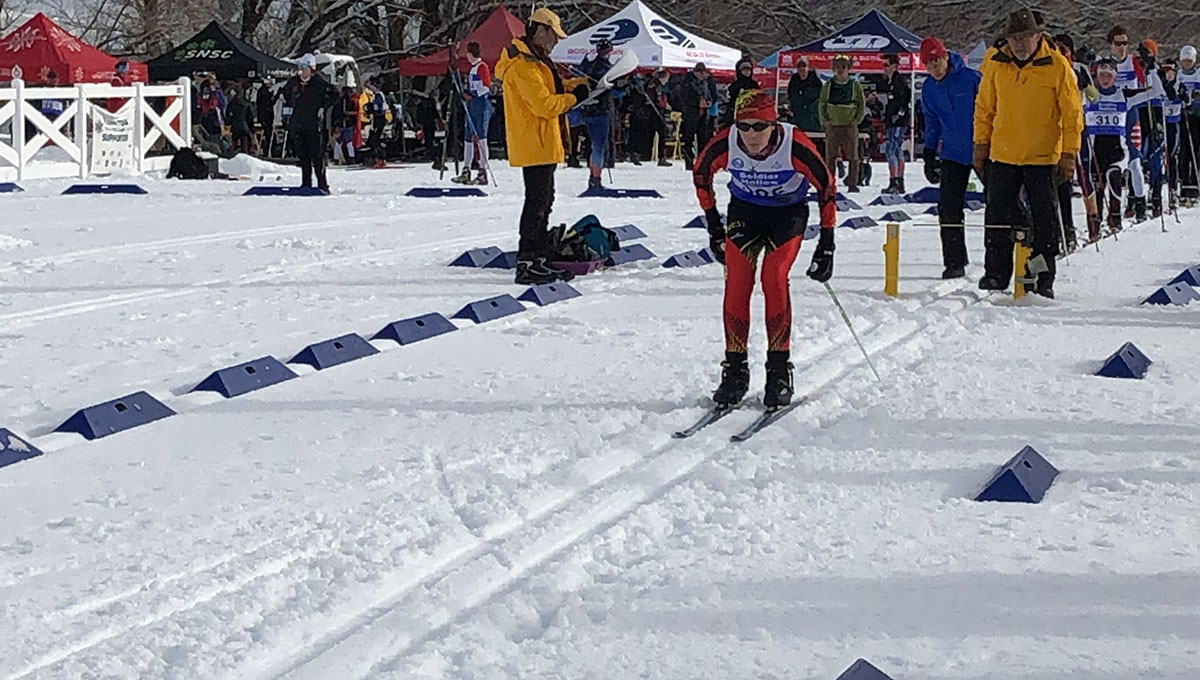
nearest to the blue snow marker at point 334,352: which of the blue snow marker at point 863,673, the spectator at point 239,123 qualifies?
the blue snow marker at point 863,673

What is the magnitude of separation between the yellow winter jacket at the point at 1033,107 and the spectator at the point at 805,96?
1120 cm

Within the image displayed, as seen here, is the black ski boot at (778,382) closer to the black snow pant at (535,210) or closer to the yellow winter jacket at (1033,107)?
the yellow winter jacket at (1033,107)

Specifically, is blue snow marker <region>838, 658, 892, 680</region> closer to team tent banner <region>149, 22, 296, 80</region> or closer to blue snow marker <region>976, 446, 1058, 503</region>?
blue snow marker <region>976, 446, 1058, 503</region>

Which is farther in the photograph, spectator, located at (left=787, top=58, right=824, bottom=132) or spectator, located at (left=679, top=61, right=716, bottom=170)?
spectator, located at (left=679, top=61, right=716, bottom=170)

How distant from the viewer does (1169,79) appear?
16609mm

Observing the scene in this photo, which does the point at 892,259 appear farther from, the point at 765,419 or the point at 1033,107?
the point at 765,419

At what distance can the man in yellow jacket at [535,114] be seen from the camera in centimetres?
1062

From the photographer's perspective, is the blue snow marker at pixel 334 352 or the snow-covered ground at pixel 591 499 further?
the blue snow marker at pixel 334 352

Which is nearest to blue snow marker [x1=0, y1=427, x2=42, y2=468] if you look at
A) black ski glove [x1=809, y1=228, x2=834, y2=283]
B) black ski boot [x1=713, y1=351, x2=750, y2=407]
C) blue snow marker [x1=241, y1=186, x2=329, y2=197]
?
black ski boot [x1=713, y1=351, x2=750, y2=407]

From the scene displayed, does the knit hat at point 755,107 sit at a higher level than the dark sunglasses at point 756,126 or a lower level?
higher

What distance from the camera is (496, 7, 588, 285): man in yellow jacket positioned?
1062 cm

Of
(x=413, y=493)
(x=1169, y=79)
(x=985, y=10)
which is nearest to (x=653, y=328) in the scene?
(x=413, y=493)

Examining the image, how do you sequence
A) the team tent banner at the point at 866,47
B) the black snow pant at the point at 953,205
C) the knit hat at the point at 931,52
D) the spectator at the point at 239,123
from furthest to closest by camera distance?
the spectator at the point at 239,123 < the team tent banner at the point at 866,47 < the knit hat at the point at 931,52 < the black snow pant at the point at 953,205

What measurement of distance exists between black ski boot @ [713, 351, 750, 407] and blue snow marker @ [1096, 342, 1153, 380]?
76.9 inches
